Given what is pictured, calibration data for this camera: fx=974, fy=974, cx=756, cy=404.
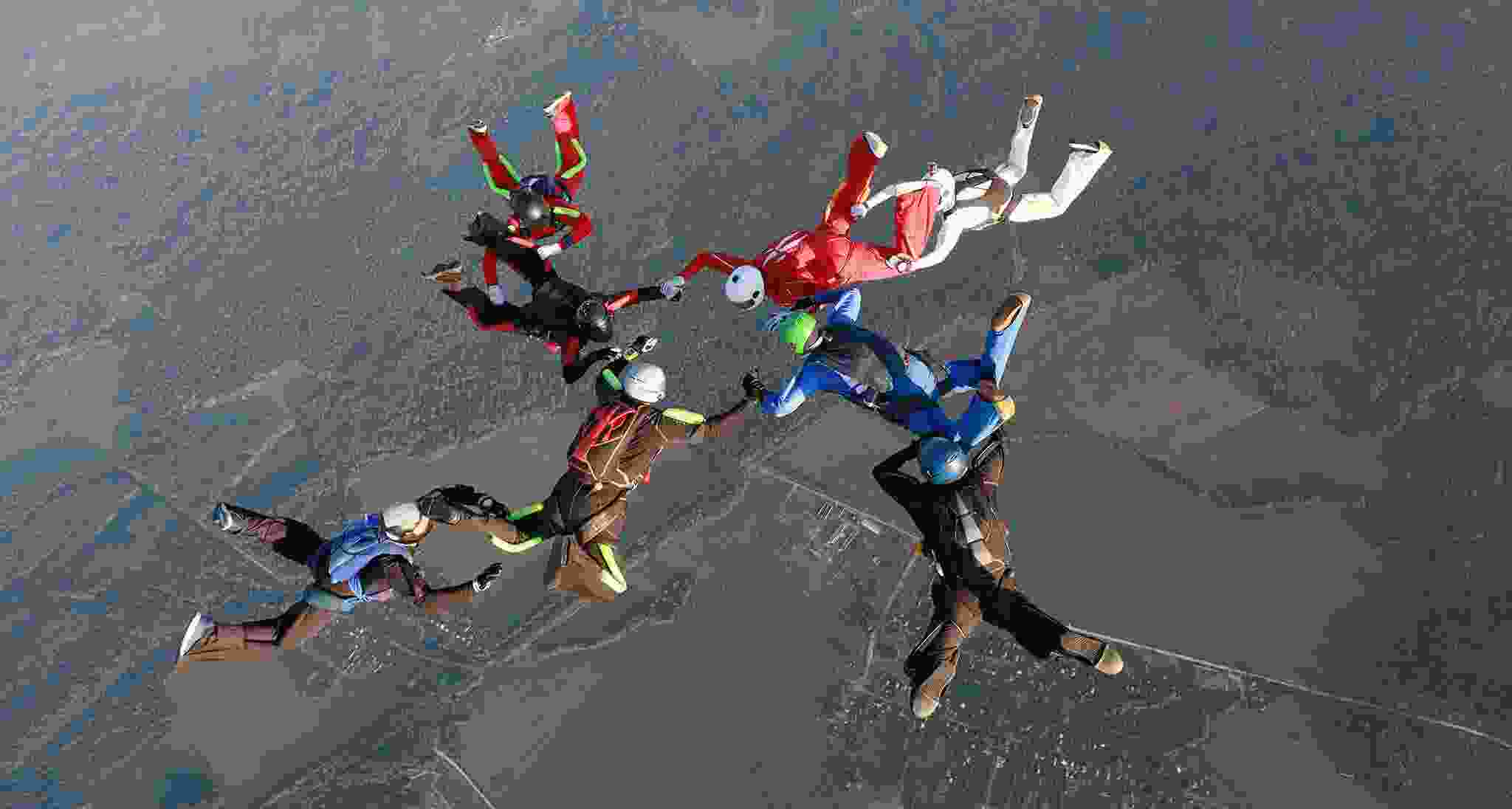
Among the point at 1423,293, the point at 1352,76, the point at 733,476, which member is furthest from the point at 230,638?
the point at 1352,76

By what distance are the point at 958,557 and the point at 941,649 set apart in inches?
20.2

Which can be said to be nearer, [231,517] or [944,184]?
[231,517]

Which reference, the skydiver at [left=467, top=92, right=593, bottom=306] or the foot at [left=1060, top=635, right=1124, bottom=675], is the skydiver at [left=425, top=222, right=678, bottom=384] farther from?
the foot at [left=1060, top=635, right=1124, bottom=675]

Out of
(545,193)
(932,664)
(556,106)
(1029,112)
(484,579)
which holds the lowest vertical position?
(932,664)

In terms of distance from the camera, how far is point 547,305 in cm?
678

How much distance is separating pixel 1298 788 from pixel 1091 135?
4.94m

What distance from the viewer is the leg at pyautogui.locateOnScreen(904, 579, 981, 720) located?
5297 mm

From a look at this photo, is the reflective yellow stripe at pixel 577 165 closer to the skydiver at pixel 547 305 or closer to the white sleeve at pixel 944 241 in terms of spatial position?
the skydiver at pixel 547 305

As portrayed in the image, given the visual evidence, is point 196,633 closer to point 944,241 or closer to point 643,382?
point 643,382

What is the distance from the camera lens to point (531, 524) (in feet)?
20.2

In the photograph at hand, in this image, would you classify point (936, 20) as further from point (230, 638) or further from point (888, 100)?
point (230, 638)

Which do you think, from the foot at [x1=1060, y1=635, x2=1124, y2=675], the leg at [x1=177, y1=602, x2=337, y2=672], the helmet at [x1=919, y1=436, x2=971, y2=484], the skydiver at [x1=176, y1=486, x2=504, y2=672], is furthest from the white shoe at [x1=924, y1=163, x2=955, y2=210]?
the leg at [x1=177, y1=602, x2=337, y2=672]

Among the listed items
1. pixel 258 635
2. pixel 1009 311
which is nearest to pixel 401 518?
pixel 258 635

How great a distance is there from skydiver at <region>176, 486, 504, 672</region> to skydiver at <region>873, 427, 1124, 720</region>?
259cm
